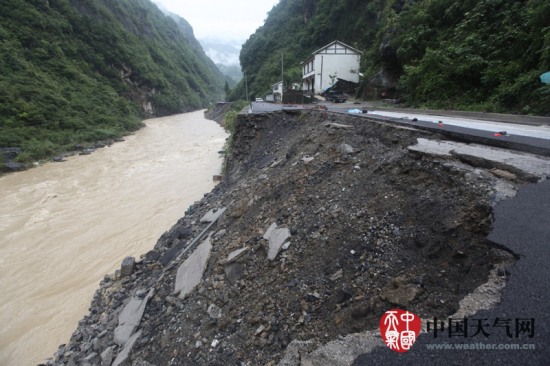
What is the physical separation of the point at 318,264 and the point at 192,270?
2.63 m

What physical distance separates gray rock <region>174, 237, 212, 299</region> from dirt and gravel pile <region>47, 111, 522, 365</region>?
0.07 metres

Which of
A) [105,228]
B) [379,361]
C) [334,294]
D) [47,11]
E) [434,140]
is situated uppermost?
[47,11]

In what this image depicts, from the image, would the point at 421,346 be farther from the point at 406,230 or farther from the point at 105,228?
the point at 105,228

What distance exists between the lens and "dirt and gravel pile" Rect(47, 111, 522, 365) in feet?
7.96

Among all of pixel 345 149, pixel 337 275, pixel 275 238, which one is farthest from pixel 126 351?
pixel 345 149

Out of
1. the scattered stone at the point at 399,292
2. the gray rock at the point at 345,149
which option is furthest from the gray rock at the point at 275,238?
the gray rock at the point at 345,149

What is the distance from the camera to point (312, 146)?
689 centimetres

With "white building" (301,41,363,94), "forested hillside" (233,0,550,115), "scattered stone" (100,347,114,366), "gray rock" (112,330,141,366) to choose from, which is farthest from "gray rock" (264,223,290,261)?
"white building" (301,41,363,94)

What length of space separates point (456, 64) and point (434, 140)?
30.3ft

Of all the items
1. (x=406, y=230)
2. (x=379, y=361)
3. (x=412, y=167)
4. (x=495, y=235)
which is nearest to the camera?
(x=379, y=361)

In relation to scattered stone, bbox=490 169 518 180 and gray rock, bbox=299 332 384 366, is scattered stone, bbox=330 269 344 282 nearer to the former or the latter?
gray rock, bbox=299 332 384 366

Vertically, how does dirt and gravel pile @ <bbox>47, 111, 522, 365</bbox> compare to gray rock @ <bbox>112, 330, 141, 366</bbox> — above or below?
above

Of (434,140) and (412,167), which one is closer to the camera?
(412,167)

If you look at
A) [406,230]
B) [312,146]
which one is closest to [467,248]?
[406,230]
